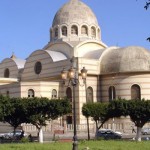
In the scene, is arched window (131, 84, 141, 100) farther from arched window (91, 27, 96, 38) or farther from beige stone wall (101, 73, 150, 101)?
arched window (91, 27, 96, 38)

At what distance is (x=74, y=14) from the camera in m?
53.7

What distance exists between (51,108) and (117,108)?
18.8 ft

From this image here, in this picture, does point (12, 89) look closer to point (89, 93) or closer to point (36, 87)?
point (36, 87)

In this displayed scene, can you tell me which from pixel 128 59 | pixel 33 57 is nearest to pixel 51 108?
pixel 128 59

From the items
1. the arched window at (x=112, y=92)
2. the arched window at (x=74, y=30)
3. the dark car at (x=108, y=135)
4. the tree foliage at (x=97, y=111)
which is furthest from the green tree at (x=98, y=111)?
the arched window at (x=74, y=30)

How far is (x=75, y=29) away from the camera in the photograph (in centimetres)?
5312

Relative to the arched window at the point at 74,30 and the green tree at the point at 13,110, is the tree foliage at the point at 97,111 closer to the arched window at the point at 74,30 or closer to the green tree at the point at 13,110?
the green tree at the point at 13,110

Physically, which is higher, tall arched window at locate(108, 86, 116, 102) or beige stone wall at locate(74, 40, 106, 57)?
beige stone wall at locate(74, 40, 106, 57)

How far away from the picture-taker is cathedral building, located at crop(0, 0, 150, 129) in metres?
44.0

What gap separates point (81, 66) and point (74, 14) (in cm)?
1181

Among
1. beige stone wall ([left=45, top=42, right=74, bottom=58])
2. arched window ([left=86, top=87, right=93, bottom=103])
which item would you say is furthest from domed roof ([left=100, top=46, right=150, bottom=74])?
beige stone wall ([left=45, top=42, right=74, bottom=58])

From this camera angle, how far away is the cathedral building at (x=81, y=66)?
4400 centimetres

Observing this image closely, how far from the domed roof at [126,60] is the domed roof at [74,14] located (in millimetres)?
8259

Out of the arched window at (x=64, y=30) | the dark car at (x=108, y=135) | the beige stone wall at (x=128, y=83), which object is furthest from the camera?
the arched window at (x=64, y=30)
